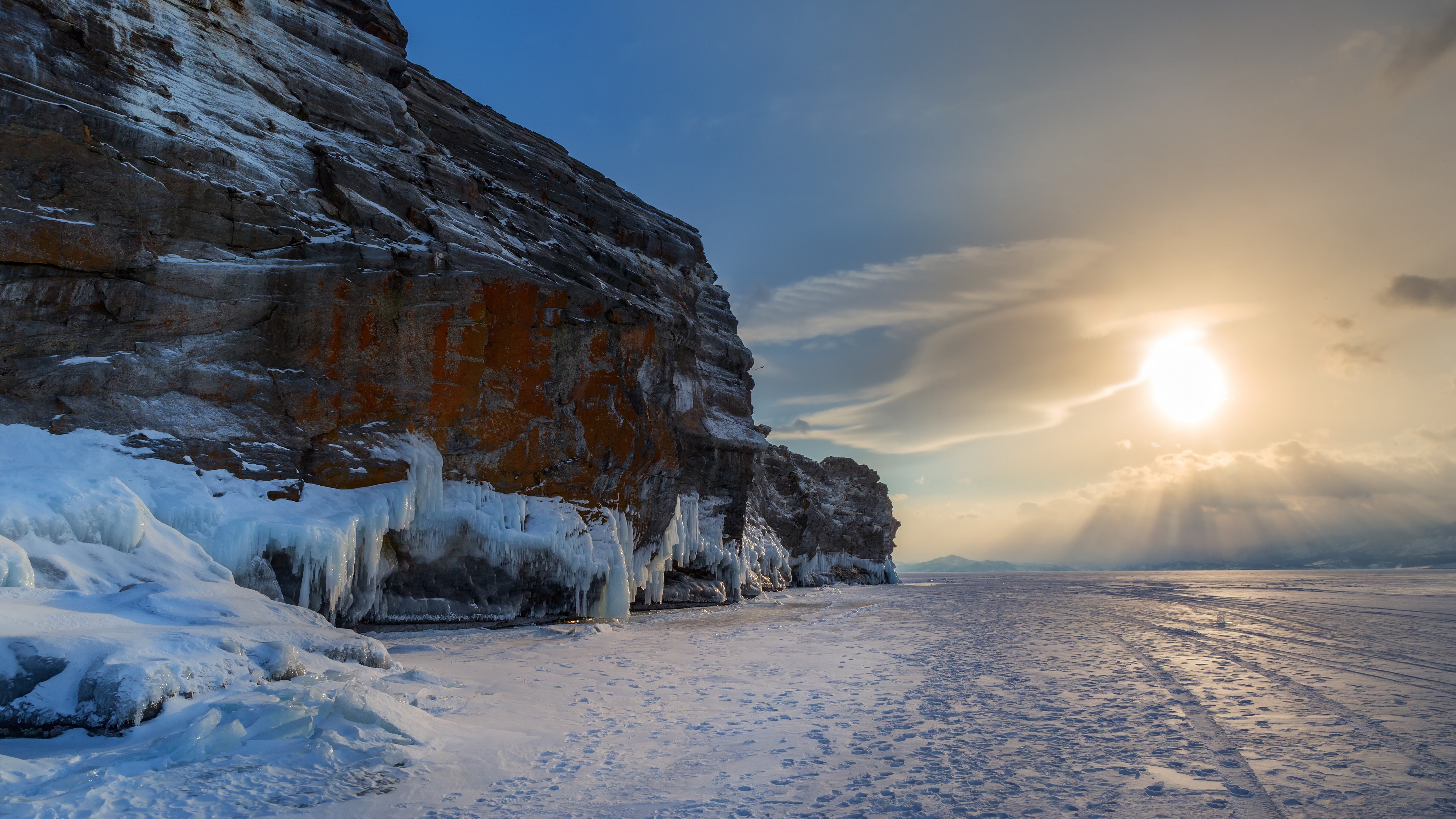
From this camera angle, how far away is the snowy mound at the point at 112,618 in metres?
Answer: 7.03

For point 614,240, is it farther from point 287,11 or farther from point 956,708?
point 956,708

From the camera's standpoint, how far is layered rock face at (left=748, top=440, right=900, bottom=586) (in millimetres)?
64000

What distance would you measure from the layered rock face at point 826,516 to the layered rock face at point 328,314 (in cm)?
2936

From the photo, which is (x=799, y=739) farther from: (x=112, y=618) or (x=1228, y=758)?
(x=112, y=618)

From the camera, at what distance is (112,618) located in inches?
347

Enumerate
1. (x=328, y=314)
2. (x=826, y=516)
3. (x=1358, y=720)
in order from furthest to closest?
1. (x=826, y=516)
2. (x=328, y=314)
3. (x=1358, y=720)

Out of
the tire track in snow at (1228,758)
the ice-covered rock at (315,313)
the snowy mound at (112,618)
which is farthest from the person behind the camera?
the ice-covered rock at (315,313)

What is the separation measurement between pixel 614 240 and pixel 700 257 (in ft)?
26.0

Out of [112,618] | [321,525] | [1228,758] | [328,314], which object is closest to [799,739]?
[1228,758]

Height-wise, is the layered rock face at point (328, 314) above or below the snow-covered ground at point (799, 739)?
above

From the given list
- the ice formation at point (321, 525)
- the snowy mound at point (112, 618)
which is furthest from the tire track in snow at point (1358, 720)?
the ice formation at point (321, 525)

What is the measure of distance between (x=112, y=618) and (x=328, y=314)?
1013 cm

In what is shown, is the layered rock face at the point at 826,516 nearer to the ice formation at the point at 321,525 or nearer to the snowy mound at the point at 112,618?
the ice formation at the point at 321,525

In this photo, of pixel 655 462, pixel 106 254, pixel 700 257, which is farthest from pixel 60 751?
pixel 700 257
